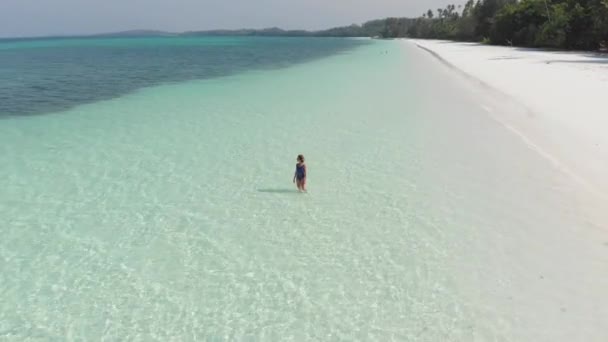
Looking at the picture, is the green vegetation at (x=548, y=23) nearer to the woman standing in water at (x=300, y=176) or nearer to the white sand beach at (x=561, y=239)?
the white sand beach at (x=561, y=239)

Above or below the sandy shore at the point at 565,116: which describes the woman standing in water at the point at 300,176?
above

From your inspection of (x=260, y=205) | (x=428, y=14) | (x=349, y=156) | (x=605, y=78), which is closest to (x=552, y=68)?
(x=605, y=78)

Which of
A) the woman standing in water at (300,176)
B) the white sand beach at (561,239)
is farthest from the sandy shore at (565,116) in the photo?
the woman standing in water at (300,176)

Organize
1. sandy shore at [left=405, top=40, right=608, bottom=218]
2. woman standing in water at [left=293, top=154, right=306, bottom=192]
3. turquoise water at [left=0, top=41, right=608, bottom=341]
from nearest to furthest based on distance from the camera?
turquoise water at [left=0, top=41, right=608, bottom=341], woman standing in water at [left=293, top=154, right=306, bottom=192], sandy shore at [left=405, top=40, right=608, bottom=218]

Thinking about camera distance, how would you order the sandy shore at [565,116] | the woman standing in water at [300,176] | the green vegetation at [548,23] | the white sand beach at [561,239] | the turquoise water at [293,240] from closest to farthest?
the white sand beach at [561,239] < the turquoise water at [293,240] < the woman standing in water at [300,176] < the sandy shore at [565,116] < the green vegetation at [548,23]

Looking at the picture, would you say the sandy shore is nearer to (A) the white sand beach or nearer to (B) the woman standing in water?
(A) the white sand beach

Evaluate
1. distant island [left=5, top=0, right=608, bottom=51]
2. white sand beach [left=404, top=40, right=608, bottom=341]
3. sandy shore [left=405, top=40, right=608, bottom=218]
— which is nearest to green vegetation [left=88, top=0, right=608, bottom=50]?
distant island [left=5, top=0, right=608, bottom=51]

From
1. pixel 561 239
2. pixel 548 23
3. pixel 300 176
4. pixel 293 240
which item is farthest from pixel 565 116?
pixel 548 23

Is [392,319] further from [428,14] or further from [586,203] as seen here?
[428,14]
